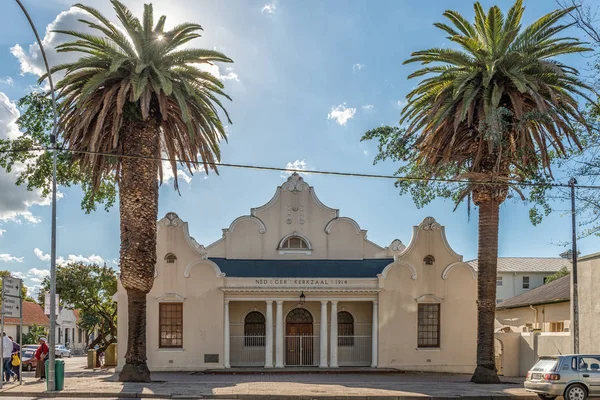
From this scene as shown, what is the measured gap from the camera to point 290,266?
33844 mm

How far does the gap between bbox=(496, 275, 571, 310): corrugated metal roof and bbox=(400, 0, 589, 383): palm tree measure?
8298 mm

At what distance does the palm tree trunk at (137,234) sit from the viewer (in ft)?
79.9

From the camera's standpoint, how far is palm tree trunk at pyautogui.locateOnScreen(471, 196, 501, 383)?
26.2m

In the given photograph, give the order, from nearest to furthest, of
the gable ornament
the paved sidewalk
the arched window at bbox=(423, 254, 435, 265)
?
the paved sidewalk < the arched window at bbox=(423, 254, 435, 265) < the gable ornament

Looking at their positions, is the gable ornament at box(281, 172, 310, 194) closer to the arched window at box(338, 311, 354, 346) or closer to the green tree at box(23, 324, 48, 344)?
the arched window at box(338, 311, 354, 346)

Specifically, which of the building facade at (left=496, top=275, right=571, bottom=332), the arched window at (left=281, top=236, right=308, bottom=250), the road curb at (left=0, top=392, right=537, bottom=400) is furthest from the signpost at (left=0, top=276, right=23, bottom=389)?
the building facade at (left=496, top=275, right=571, bottom=332)

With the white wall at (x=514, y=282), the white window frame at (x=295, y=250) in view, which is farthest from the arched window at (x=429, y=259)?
the white wall at (x=514, y=282)

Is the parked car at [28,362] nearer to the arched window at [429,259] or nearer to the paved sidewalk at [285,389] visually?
the paved sidewalk at [285,389]

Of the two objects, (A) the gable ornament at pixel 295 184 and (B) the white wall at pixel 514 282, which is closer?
(A) the gable ornament at pixel 295 184

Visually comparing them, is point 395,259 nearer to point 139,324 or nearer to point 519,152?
point 519,152

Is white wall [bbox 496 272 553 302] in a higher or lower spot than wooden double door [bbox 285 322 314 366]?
higher

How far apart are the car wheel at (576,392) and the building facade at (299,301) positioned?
508 inches

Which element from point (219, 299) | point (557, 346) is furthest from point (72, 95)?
point (557, 346)

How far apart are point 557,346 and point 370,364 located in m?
8.67
